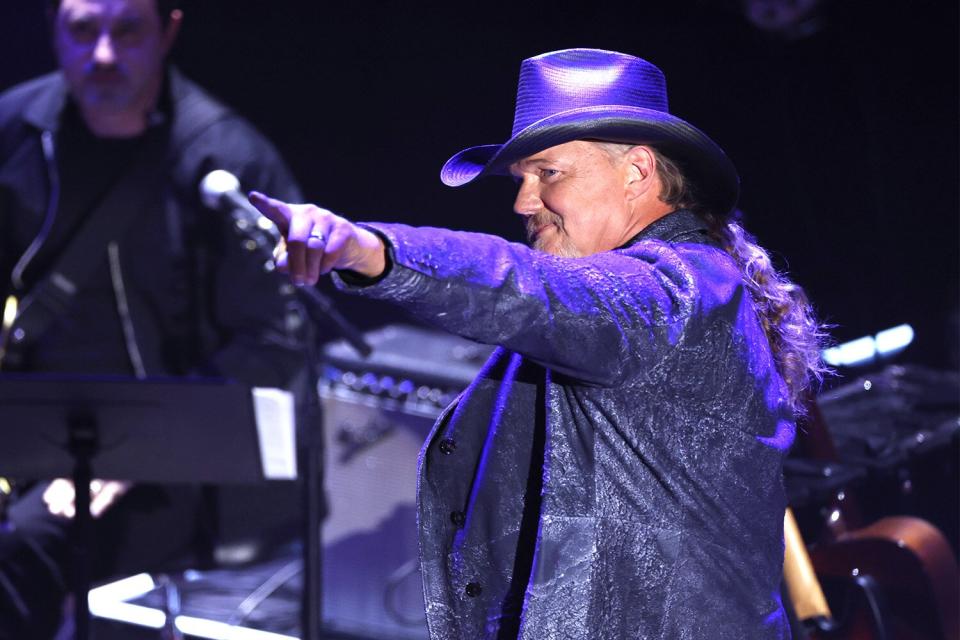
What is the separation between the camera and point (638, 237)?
7.66ft

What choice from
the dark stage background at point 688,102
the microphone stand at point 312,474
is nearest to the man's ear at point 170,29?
the dark stage background at point 688,102

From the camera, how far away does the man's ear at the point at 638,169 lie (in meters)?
2.42

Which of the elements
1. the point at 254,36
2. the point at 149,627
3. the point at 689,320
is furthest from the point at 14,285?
the point at 689,320

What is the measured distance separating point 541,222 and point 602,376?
57cm

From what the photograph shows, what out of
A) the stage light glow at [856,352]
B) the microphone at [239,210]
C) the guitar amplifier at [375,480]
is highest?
the microphone at [239,210]

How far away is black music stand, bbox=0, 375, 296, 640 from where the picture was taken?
3.37 m

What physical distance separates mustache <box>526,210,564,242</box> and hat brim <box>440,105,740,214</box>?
4.5 inches

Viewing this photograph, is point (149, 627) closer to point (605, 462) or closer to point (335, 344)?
point (335, 344)

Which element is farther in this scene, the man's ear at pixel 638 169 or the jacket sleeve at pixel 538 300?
the man's ear at pixel 638 169

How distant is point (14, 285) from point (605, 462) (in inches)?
117

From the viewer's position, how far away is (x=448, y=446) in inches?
96.7

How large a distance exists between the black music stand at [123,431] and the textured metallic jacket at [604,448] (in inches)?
44.7

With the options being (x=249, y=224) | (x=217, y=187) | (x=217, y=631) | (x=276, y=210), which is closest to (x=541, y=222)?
(x=276, y=210)

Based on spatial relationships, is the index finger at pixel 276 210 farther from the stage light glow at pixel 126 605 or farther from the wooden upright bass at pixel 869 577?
the stage light glow at pixel 126 605
